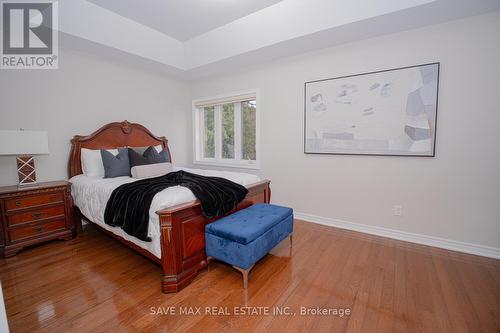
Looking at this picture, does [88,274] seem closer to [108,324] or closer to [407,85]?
[108,324]

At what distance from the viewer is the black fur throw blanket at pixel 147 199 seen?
192 centimetres

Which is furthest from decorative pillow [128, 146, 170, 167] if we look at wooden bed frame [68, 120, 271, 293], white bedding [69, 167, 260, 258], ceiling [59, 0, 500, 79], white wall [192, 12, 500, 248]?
white wall [192, 12, 500, 248]

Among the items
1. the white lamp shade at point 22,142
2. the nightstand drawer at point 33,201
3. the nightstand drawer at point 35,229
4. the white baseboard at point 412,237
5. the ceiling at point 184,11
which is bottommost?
the white baseboard at point 412,237

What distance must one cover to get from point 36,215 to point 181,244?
1.96m

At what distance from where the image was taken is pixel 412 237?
8.72 ft

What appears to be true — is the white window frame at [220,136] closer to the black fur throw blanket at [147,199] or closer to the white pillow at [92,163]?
the black fur throw blanket at [147,199]

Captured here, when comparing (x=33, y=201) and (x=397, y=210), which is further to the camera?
(x=397, y=210)

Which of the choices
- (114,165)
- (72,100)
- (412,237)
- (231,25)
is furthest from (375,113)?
(72,100)

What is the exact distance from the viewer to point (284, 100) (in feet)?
11.4

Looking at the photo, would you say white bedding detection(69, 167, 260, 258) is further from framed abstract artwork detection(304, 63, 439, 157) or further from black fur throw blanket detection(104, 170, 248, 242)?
framed abstract artwork detection(304, 63, 439, 157)

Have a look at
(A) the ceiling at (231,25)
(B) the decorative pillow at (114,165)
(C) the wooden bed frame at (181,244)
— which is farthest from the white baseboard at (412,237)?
(B) the decorative pillow at (114,165)

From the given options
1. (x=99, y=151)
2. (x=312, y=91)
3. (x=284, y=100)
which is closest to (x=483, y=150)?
(x=312, y=91)

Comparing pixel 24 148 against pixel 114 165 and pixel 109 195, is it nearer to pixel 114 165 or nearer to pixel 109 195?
pixel 114 165

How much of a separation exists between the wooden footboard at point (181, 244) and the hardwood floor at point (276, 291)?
102 millimetres
